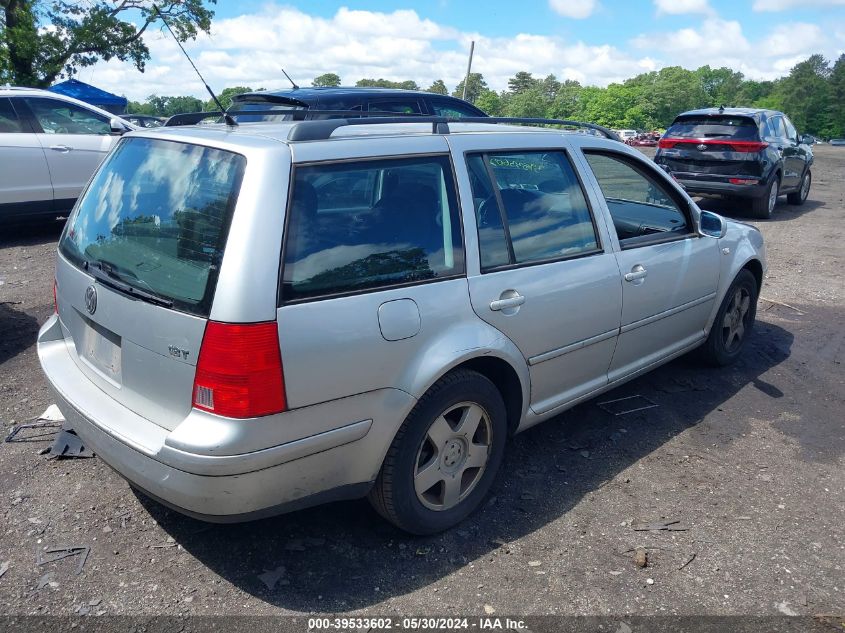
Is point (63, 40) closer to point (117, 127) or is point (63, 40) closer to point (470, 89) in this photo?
point (117, 127)

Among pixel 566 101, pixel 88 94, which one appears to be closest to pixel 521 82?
pixel 566 101

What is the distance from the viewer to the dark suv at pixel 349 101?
21.5ft

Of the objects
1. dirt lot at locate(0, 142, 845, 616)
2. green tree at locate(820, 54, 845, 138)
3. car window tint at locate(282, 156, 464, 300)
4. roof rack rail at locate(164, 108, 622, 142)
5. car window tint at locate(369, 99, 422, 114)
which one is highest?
green tree at locate(820, 54, 845, 138)

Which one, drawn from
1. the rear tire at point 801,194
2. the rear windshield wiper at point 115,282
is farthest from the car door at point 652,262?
the rear tire at point 801,194

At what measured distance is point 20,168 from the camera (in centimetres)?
820

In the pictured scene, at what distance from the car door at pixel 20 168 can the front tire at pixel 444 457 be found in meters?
7.34

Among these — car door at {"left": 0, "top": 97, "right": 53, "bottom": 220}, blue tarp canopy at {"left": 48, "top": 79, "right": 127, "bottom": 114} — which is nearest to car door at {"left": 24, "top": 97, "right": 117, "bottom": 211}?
car door at {"left": 0, "top": 97, "right": 53, "bottom": 220}

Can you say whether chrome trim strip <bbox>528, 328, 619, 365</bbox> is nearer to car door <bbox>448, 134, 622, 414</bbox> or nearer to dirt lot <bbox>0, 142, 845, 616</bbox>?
car door <bbox>448, 134, 622, 414</bbox>

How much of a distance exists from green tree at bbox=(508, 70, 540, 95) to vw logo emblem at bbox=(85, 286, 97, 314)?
148356mm

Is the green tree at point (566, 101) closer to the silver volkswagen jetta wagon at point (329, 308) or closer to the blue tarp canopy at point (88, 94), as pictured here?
the blue tarp canopy at point (88, 94)

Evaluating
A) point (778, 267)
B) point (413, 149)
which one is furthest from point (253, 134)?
point (778, 267)

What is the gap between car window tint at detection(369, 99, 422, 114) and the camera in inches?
291

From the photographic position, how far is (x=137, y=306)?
2.66m

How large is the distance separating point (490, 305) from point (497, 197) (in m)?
0.58
